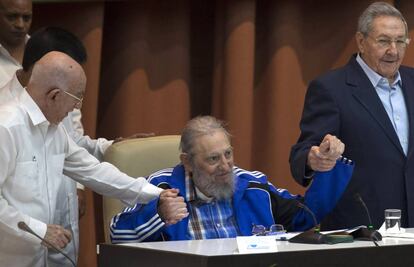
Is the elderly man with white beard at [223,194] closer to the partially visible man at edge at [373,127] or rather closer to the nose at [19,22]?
the partially visible man at edge at [373,127]

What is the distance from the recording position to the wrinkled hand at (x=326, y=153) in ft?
10.9

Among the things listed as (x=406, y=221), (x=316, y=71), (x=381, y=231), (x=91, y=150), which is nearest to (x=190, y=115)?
(x=316, y=71)

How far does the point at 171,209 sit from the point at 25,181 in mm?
478

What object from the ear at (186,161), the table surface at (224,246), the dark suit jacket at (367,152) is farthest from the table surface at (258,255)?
the dark suit jacket at (367,152)

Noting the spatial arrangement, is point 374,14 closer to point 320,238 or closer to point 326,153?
point 326,153

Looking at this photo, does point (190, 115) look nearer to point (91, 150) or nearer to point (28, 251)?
point (91, 150)

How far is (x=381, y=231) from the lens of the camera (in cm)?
330

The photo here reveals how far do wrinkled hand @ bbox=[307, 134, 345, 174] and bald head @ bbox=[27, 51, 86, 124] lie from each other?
2.68 ft

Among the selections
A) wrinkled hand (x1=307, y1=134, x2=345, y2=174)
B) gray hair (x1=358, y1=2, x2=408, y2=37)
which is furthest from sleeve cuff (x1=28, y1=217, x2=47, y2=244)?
gray hair (x1=358, y1=2, x2=408, y2=37)

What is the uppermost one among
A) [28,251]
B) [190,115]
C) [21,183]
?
[190,115]

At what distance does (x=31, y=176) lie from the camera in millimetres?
3139

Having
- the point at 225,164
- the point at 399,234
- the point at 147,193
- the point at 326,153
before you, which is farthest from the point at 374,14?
the point at 147,193

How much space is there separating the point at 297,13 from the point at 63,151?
76.5 inches

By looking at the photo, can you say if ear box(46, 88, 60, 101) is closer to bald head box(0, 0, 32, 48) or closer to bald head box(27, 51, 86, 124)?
bald head box(27, 51, 86, 124)
